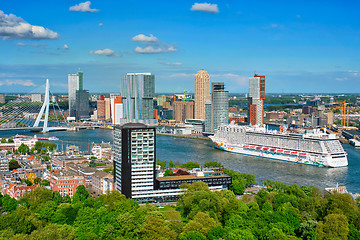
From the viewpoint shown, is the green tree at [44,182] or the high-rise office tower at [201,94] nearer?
the green tree at [44,182]

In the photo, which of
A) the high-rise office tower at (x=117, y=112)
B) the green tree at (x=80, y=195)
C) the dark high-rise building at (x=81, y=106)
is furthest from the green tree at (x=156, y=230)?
the dark high-rise building at (x=81, y=106)

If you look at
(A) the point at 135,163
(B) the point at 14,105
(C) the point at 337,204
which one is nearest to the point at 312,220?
(C) the point at 337,204

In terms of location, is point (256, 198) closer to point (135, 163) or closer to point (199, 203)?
point (199, 203)

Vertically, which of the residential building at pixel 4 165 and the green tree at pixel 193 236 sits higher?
the residential building at pixel 4 165

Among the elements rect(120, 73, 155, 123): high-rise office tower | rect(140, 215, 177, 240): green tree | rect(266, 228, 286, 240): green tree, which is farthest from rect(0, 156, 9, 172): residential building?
rect(120, 73, 155, 123): high-rise office tower

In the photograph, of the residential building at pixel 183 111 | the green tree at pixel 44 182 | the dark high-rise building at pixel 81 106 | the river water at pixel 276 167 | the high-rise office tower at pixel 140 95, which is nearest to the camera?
the green tree at pixel 44 182

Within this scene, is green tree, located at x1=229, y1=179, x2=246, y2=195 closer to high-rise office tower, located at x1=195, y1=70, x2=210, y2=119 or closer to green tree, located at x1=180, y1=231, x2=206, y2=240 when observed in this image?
green tree, located at x1=180, y1=231, x2=206, y2=240

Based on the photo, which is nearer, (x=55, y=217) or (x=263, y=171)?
(x=55, y=217)

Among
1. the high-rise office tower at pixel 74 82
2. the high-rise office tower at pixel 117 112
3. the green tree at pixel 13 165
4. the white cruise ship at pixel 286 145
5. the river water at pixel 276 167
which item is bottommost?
the river water at pixel 276 167

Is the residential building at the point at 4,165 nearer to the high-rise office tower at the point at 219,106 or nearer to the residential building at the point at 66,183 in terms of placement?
the residential building at the point at 66,183
